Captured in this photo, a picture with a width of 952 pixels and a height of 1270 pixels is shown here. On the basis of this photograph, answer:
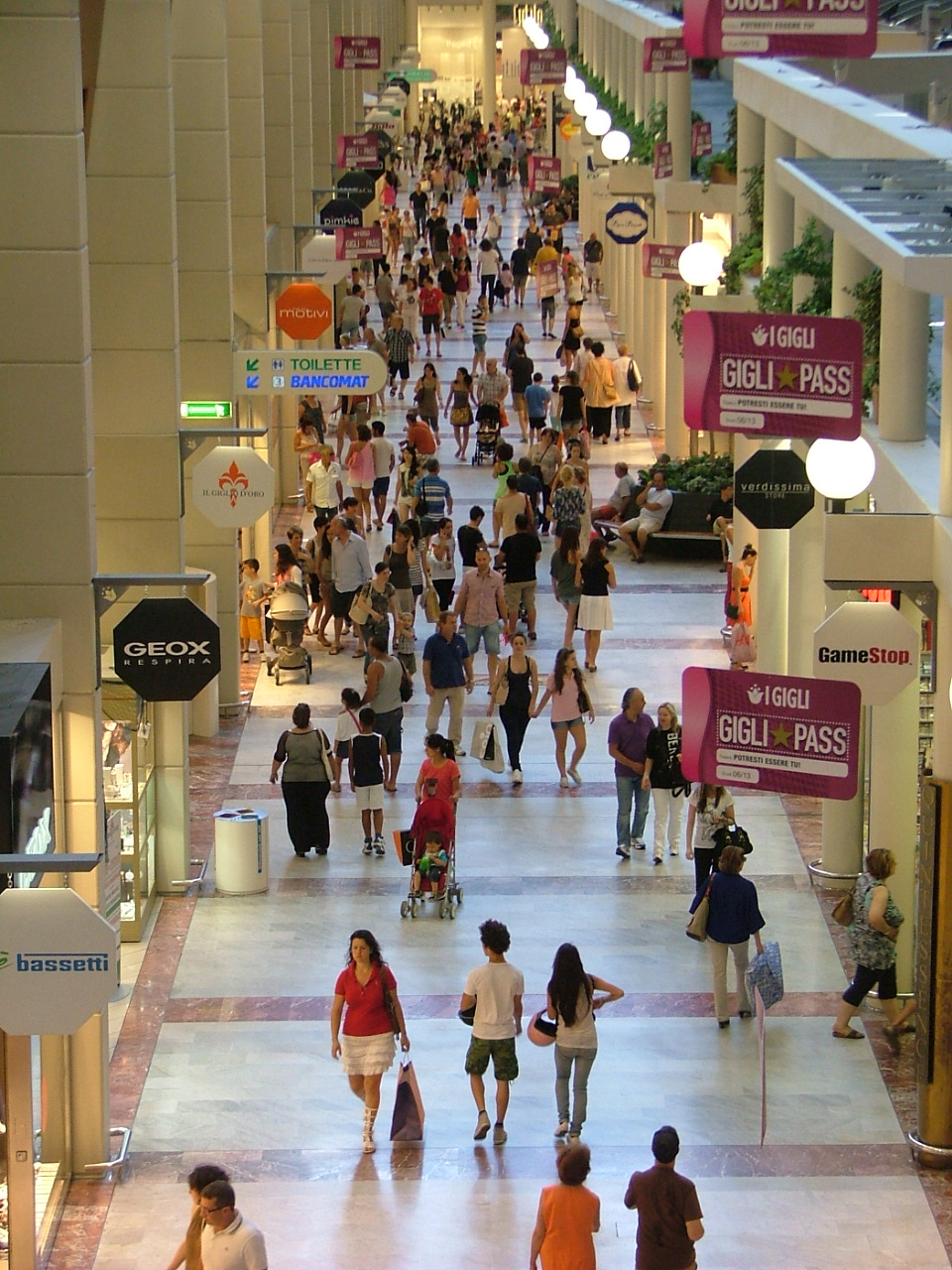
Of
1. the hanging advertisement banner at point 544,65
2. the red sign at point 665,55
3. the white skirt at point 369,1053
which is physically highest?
the hanging advertisement banner at point 544,65

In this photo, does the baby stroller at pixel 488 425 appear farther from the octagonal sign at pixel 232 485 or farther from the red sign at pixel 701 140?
the octagonal sign at pixel 232 485

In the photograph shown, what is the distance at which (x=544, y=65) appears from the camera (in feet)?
131

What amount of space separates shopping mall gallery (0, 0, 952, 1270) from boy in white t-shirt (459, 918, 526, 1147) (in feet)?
0.11

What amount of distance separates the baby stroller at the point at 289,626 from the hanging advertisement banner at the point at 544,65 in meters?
22.8

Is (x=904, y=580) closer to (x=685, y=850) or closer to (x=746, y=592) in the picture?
(x=685, y=850)

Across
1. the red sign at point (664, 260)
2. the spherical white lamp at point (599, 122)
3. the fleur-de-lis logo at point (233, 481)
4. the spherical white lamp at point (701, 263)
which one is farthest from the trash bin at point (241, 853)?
the spherical white lamp at point (599, 122)

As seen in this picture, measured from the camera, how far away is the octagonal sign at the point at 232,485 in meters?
15.4

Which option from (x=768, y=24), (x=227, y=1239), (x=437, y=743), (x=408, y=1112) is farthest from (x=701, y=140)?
(x=227, y=1239)

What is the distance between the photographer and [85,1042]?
10711 mm

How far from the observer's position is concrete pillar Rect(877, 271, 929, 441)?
12516 mm

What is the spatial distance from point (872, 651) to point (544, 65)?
30892mm

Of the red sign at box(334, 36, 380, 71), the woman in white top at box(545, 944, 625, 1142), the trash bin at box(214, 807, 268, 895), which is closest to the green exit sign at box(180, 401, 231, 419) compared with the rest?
the trash bin at box(214, 807, 268, 895)

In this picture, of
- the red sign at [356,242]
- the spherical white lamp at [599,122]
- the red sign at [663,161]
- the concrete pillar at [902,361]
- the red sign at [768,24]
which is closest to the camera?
the red sign at [768,24]

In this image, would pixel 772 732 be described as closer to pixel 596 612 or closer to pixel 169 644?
pixel 169 644
